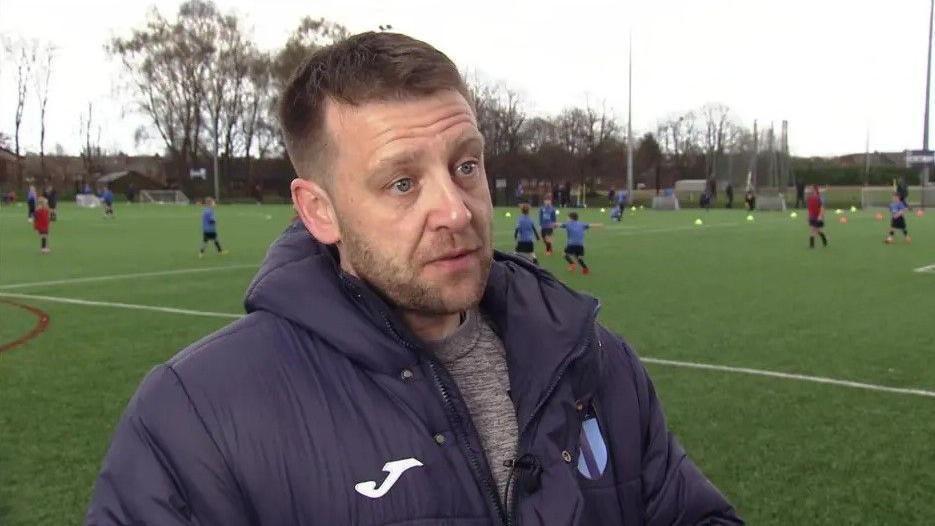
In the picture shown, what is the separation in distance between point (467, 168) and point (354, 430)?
591 mm

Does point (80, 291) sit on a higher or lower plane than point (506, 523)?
lower

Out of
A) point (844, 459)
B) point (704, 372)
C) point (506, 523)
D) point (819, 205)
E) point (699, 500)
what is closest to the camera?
point (506, 523)

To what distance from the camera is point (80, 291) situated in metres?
15.2

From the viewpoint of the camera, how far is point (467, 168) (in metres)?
1.87

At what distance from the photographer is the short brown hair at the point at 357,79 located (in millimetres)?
1783

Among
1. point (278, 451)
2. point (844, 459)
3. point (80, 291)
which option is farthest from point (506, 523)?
point (80, 291)

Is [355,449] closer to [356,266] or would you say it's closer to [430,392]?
[430,392]

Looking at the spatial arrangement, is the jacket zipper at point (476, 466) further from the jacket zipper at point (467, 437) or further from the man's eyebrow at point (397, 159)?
the man's eyebrow at point (397, 159)

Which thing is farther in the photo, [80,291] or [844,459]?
[80,291]

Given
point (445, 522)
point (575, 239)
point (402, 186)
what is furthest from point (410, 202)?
point (575, 239)

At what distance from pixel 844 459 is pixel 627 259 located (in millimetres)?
15634

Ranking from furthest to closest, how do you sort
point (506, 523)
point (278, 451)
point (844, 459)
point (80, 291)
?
point (80, 291)
point (844, 459)
point (506, 523)
point (278, 451)

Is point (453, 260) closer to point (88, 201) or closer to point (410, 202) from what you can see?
point (410, 202)

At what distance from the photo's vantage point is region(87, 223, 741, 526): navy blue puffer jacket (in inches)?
62.8
